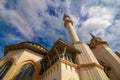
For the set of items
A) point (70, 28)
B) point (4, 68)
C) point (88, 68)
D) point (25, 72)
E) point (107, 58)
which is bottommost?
point (88, 68)

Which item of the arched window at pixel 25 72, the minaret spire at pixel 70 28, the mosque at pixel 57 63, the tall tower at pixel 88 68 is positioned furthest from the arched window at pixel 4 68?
the minaret spire at pixel 70 28

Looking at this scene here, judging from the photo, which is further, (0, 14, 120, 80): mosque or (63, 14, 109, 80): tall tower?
(0, 14, 120, 80): mosque

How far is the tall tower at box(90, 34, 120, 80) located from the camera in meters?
16.4

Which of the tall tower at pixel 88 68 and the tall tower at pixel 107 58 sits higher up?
the tall tower at pixel 107 58

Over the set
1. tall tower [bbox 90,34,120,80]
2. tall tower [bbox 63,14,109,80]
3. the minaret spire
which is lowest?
tall tower [bbox 63,14,109,80]

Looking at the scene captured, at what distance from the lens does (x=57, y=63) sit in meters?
12.3

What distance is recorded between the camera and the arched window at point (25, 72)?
13.7m

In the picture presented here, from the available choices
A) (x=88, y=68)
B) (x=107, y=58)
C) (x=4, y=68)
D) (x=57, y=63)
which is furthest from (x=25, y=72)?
(x=107, y=58)

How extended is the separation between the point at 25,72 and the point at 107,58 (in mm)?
12042

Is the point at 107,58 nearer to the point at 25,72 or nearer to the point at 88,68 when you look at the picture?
the point at 88,68

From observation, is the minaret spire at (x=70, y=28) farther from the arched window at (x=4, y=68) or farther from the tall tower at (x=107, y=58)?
the arched window at (x=4, y=68)

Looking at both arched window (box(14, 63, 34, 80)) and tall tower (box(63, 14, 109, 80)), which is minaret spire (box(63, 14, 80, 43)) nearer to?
tall tower (box(63, 14, 109, 80))

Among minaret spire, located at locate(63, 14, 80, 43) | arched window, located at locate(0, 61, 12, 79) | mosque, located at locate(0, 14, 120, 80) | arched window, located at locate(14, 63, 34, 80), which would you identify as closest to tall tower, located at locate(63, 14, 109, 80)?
mosque, located at locate(0, 14, 120, 80)

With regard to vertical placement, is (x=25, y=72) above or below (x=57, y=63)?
above
